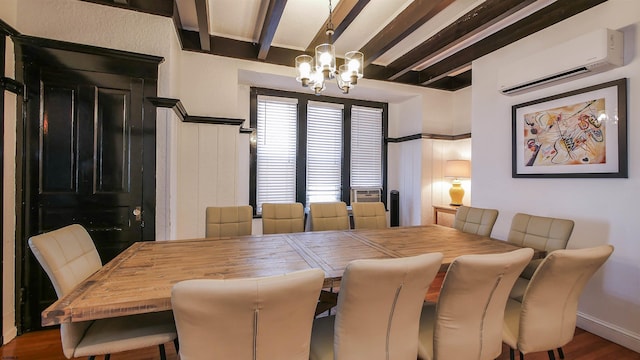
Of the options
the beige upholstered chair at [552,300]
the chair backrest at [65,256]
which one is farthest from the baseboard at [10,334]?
the beige upholstered chair at [552,300]

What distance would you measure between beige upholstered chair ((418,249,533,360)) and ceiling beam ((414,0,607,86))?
2.56 m

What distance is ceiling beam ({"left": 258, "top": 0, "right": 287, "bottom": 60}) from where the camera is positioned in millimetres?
2541

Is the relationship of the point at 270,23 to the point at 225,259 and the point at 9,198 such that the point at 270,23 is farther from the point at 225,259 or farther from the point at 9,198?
the point at 9,198

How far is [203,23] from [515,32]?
3.20 meters

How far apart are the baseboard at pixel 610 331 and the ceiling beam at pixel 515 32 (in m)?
2.65

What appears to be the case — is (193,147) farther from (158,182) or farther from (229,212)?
(229,212)

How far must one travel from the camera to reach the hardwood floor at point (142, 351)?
2.03 meters

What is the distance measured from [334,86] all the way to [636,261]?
11.8ft

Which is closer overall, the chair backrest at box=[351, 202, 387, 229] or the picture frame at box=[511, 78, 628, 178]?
the picture frame at box=[511, 78, 628, 178]

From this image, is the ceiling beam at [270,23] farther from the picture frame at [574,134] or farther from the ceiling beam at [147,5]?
the picture frame at [574,134]

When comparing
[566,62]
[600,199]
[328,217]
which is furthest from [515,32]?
[328,217]

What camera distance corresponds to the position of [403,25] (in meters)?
2.91

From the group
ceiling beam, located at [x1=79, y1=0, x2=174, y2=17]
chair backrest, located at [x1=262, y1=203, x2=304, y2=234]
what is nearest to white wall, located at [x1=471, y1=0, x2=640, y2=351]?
chair backrest, located at [x1=262, y1=203, x2=304, y2=234]

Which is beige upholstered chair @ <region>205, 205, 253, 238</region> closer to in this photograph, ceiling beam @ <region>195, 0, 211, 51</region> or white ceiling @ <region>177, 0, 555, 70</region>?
ceiling beam @ <region>195, 0, 211, 51</region>
